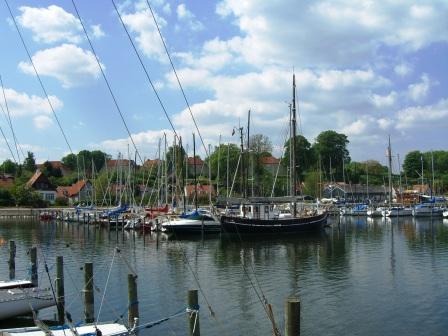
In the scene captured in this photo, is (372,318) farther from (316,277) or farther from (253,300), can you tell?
(316,277)

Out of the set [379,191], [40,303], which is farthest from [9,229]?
[379,191]

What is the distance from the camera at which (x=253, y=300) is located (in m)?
29.3

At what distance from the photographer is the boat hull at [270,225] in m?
64.7

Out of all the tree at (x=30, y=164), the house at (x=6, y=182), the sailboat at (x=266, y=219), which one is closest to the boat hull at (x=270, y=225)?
the sailboat at (x=266, y=219)

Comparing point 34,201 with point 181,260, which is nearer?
point 181,260

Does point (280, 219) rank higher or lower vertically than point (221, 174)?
Result: lower

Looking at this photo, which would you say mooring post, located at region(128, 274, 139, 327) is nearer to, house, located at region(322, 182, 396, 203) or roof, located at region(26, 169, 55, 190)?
roof, located at region(26, 169, 55, 190)

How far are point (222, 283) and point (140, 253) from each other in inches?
690

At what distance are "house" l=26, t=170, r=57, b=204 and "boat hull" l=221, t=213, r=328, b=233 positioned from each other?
9274 centimetres

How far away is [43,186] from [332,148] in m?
88.4

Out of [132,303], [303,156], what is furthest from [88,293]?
[303,156]

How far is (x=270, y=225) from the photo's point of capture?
67000 millimetres

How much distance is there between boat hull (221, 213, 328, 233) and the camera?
64.7m

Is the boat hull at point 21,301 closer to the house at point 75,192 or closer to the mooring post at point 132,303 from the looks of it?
the mooring post at point 132,303
